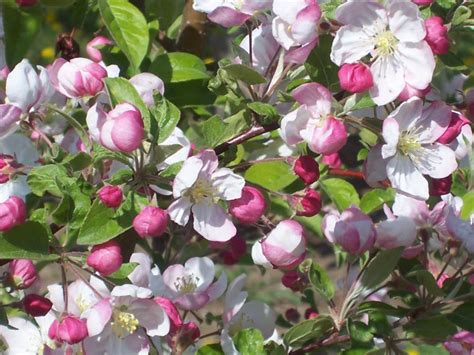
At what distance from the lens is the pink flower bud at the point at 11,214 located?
1376 millimetres

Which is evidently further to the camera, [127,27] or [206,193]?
[127,27]

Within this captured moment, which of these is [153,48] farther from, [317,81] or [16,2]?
[317,81]

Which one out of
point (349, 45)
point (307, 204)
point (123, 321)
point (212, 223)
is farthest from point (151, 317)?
point (349, 45)

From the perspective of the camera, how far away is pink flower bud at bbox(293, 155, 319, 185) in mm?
1406

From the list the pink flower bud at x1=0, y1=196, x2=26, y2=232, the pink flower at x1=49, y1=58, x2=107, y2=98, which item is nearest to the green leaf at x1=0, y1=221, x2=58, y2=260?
the pink flower bud at x1=0, y1=196, x2=26, y2=232

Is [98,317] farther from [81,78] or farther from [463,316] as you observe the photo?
[463,316]

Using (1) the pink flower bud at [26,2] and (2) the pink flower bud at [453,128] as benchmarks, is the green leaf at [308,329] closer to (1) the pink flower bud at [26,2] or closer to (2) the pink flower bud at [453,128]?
(2) the pink flower bud at [453,128]

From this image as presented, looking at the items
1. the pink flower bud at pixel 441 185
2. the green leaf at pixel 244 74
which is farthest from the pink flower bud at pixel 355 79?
the pink flower bud at pixel 441 185

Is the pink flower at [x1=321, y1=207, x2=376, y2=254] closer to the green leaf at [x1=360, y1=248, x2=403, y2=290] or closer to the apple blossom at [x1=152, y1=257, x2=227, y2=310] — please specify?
the green leaf at [x1=360, y1=248, x2=403, y2=290]

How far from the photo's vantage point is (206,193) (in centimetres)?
137

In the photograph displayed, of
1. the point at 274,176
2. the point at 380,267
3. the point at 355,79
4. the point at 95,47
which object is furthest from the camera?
the point at 95,47

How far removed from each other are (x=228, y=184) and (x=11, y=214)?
1.02ft

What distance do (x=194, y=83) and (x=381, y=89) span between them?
0.60 meters

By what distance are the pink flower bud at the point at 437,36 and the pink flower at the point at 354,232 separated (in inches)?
13.0
